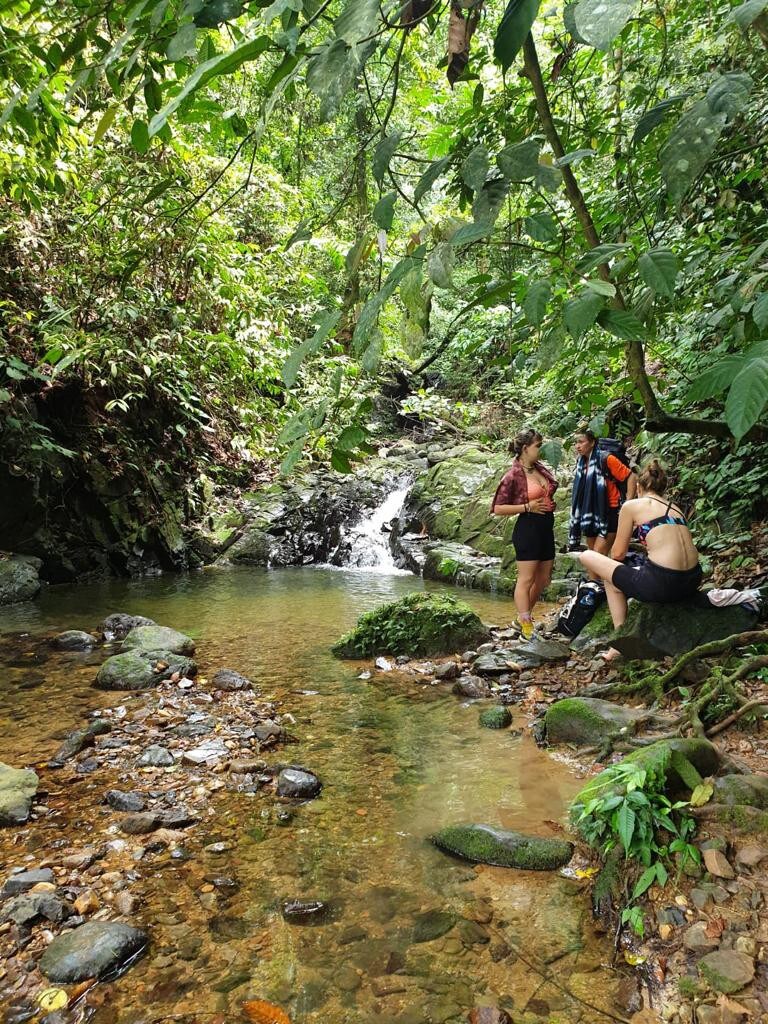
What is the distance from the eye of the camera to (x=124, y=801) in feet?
10.8

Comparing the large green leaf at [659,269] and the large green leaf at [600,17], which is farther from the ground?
the large green leaf at [600,17]

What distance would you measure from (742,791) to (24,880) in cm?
297

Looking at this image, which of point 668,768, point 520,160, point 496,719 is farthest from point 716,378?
point 496,719

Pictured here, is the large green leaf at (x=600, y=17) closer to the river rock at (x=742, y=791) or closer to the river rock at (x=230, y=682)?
the river rock at (x=742, y=791)

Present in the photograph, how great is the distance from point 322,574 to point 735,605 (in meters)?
8.51

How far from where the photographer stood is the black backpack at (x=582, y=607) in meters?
5.75

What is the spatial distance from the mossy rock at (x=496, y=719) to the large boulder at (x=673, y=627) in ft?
3.52

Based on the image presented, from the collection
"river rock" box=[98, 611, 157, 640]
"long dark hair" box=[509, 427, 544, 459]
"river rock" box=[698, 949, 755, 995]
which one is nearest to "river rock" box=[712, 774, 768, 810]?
"river rock" box=[698, 949, 755, 995]

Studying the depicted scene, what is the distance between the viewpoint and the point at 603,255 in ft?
3.84

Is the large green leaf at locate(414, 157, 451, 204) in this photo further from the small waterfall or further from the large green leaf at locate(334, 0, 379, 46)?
the small waterfall

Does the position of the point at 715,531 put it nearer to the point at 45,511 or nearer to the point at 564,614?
the point at 564,614

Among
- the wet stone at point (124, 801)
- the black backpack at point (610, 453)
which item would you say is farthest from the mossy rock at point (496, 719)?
the black backpack at point (610, 453)

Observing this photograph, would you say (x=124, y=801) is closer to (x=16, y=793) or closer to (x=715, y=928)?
(x=16, y=793)

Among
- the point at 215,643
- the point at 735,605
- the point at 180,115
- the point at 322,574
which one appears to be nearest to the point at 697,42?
the point at 735,605
